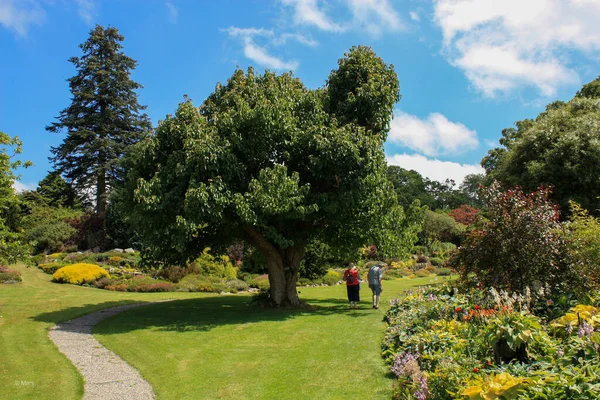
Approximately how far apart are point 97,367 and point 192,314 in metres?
6.25

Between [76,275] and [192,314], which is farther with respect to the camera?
[76,275]

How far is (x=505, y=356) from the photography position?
595 centimetres

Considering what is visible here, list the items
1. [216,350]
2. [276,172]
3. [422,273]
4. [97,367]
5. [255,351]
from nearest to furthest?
[97,367], [255,351], [216,350], [276,172], [422,273]

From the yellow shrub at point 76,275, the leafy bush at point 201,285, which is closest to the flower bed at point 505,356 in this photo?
the leafy bush at point 201,285

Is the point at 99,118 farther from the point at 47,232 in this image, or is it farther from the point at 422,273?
the point at 422,273

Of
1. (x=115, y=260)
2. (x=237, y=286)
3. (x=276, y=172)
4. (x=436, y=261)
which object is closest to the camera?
(x=276, y=172)

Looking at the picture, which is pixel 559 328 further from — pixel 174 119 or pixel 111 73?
pixel 111 73

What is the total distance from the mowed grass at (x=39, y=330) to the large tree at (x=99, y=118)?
20.7 metres

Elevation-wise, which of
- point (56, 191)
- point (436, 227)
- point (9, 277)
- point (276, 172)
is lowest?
point (9, 277)

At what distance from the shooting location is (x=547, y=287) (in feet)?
28.3

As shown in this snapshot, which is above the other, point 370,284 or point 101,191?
point 101,191

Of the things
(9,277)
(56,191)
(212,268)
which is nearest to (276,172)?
(212,268)

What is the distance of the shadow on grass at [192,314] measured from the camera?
1264cm

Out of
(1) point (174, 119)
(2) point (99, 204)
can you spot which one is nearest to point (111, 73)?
(2) point (99, 204)
